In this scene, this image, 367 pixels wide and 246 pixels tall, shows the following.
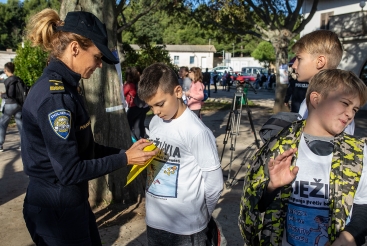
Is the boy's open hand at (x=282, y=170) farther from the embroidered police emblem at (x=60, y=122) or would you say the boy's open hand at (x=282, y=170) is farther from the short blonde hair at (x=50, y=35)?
the short blonde hair at (x=50, y=35)

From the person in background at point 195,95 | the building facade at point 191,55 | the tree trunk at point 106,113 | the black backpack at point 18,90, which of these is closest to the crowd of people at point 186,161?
the tree trunk at point 106,113

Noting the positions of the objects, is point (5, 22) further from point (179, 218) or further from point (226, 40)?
point (179, 218)

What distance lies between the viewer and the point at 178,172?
2471 millimetres

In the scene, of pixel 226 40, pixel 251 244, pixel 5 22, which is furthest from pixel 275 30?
pixel 5 22

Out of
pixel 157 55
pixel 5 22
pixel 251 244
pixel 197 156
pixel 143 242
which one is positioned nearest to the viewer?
pixel 251 244

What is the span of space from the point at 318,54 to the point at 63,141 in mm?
1676

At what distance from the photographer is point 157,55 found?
63.2 ft

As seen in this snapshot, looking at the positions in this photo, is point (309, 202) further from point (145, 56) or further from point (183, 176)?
point (145, 56)

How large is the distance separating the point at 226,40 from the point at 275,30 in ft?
20.4

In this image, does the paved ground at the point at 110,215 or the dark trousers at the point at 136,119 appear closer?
the paved ground at the point at 110,215

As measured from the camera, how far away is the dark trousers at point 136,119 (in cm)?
835

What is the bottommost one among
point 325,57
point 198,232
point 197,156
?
point 198,232

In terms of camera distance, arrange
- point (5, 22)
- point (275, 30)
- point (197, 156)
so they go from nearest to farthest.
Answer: point (197, 156) < point (275, 30) < point (5, 22)

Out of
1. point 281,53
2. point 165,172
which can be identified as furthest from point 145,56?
point 165,172
